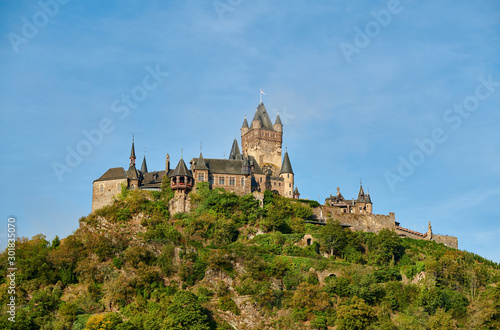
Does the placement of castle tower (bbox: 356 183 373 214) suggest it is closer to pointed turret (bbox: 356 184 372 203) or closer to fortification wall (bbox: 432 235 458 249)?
pointed turret (bbox: 356 184 372 203)

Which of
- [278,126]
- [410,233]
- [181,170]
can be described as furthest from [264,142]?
[410,233]

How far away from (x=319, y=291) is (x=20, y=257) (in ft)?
108

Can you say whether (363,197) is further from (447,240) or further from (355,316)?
(355,316)

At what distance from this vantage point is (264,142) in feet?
334

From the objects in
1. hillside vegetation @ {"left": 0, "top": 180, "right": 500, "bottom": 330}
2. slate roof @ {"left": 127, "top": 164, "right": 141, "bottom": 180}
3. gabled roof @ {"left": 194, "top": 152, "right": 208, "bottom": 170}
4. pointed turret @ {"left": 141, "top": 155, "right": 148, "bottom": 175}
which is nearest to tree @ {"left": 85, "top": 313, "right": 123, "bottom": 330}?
hillside vegetation @ {"left": 0, "top": 180, "right": 500, "bottom": 330}

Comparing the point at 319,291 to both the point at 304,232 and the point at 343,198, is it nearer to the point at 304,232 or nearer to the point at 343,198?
the point at 304,232

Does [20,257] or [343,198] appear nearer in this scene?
[20,257]

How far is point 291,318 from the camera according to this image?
68.6 metres

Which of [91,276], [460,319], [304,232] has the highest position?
[304,232]

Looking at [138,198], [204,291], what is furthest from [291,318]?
[138,198]

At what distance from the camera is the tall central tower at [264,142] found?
101m

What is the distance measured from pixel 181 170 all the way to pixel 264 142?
18.5m

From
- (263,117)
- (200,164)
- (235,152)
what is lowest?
(200,164)

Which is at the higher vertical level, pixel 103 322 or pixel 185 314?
pixel 185 314
